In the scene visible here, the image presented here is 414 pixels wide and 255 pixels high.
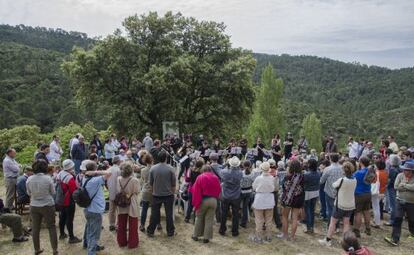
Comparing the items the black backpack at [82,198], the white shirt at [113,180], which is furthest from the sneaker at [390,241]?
the black backpack at [82,198]

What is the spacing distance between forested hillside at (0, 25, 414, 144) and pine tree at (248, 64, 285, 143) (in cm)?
1992

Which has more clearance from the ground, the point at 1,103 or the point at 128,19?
the point at 128,19

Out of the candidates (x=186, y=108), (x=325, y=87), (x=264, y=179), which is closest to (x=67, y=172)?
(x=264, y=179)

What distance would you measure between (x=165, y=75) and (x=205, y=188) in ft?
39.2

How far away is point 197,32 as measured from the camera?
2209cm

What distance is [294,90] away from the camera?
118938mm

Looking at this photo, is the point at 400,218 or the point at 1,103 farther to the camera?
the point at 1,103

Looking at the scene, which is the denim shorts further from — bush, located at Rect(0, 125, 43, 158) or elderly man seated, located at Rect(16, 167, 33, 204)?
bush, located at Rect(0, 125, 43, 158)

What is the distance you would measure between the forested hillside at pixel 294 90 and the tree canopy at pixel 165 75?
1.95 metres

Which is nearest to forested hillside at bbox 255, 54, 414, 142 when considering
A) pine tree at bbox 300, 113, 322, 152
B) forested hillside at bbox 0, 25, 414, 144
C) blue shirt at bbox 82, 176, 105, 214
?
forested hillside at bbox 0, 25, 414, 144

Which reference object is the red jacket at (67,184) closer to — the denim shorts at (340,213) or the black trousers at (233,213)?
the black trousers at (233,213)

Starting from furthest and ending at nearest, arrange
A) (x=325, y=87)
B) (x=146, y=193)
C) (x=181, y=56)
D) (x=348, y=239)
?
1. (x=325, y=87)
2. (x=181, y=56)
3. (x=146, y=193)
4. (x=348, y=239)

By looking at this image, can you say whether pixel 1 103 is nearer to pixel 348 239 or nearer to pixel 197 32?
pixel 197 32

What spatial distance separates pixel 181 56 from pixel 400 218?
14537mm
